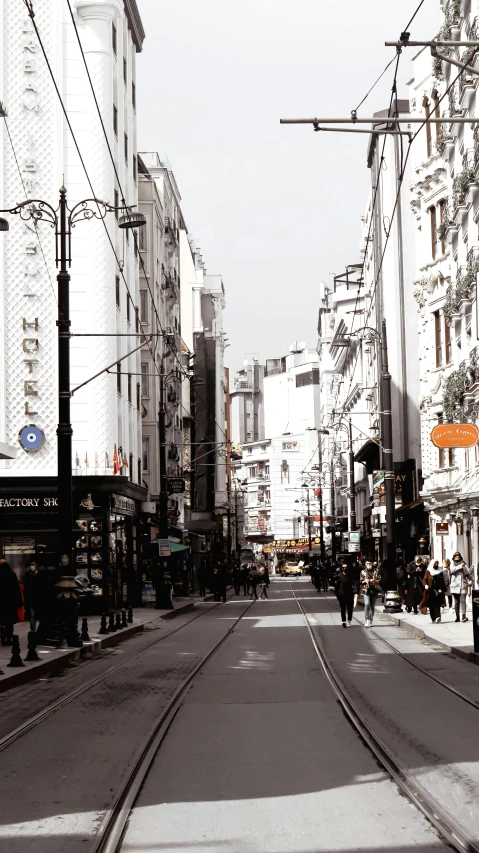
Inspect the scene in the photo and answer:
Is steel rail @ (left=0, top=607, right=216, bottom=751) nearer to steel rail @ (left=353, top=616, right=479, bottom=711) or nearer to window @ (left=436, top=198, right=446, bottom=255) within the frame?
steel rail @ (left=353, top=616, right=479, bottom=711)

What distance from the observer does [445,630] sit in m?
28.4

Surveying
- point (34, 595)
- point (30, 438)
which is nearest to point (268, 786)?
point (34, 595)

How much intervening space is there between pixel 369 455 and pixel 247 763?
62937 millimetres

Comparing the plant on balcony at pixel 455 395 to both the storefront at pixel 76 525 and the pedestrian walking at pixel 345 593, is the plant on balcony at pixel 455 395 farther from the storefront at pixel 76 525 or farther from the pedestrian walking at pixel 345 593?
the storefront at pixel 76 525

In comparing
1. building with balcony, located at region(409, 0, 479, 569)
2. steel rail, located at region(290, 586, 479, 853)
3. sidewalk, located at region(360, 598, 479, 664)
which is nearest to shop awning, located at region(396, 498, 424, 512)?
building with balcony, located at region(409, 0, 479, 569)

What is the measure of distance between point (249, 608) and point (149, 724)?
3544cm

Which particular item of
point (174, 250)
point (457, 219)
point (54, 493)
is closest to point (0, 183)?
point (54, 493)

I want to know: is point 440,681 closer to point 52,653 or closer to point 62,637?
point 52,653

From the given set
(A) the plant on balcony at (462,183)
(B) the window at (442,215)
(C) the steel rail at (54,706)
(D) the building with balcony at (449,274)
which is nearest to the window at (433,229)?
(D) the building with balcony at (449,274)

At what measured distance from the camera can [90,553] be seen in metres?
39.7

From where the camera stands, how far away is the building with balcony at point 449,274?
37625mm

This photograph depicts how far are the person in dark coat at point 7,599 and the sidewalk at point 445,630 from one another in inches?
336

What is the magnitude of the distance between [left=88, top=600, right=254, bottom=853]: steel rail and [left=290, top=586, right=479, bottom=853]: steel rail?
1983 mm

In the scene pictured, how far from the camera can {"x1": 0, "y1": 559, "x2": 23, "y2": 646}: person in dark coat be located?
2361 cm
